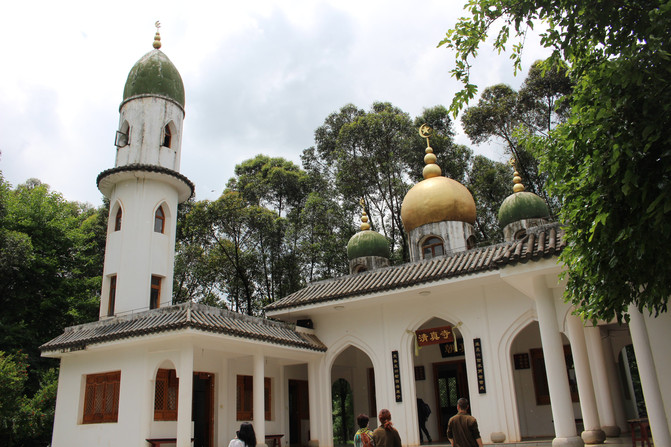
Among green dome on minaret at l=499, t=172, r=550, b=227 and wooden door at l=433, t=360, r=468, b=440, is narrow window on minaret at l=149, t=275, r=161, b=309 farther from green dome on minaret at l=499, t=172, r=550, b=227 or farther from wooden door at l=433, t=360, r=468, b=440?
green dome on minaret at l=499, t=172, r=550, b=227

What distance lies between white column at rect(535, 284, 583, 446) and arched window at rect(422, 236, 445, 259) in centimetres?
862

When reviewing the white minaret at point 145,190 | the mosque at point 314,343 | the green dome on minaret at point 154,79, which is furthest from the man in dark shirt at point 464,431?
the green dome on minaret at point 154,79

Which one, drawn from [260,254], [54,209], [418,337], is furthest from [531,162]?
[54,209]

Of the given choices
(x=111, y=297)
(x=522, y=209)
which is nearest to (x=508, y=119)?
(x=522, y=209)

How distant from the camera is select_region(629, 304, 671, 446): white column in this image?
707 centimetres

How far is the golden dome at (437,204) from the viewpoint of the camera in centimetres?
1866

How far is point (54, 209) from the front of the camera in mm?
23719

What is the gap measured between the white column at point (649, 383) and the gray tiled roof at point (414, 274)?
256cm

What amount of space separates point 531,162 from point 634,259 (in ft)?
77.9

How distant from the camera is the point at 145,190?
15.3 meters

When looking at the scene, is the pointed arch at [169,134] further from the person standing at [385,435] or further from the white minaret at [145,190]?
the person standing at [385,435]

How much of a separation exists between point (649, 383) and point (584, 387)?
279 centimetres

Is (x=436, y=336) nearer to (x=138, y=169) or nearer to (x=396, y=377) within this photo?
(x=396, y=377)

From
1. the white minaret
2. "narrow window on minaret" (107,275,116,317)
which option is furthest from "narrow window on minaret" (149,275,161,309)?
"narrow window on minaret" (107,275,116,317)
